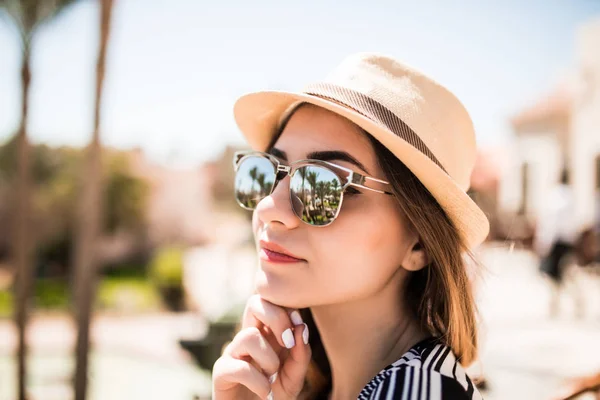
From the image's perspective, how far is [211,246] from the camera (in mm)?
23922

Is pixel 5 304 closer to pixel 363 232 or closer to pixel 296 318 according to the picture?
pixel 296 318

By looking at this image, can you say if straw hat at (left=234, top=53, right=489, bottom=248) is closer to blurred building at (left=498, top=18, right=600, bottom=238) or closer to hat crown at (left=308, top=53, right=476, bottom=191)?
hat crown at (left=308, top=53, right=476, bottom=191)

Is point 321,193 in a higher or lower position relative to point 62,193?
lower

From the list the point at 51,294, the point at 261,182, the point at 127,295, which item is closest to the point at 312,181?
the point at 261,182

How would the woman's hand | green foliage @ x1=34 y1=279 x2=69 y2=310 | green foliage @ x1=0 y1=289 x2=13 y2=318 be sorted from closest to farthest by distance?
the woman's hand → green foliage @ x1=0 y1=289 x2=13 y2=318 → green foliage @ x1=34 y1=279 x2=69 y2=310

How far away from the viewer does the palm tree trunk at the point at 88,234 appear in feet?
15.0

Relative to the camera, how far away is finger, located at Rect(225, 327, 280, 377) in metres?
1.47

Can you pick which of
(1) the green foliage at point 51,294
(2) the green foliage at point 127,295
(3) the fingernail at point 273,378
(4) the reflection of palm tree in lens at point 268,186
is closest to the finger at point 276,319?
(3) the fingernail at point 273,378

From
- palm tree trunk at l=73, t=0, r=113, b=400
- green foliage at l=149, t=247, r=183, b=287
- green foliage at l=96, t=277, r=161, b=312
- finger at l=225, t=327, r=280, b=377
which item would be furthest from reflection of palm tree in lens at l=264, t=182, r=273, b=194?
green foliage at l=96, t=277, r=161, b=312

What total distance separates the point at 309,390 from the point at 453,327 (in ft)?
2.07

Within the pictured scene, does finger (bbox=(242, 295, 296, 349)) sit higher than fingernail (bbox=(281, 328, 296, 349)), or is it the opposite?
finger (bbox=(242, 295, 296, 349))

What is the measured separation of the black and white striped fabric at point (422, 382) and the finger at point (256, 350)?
1.08ft

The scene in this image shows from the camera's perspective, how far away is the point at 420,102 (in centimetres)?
148

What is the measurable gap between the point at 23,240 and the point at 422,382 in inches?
239
